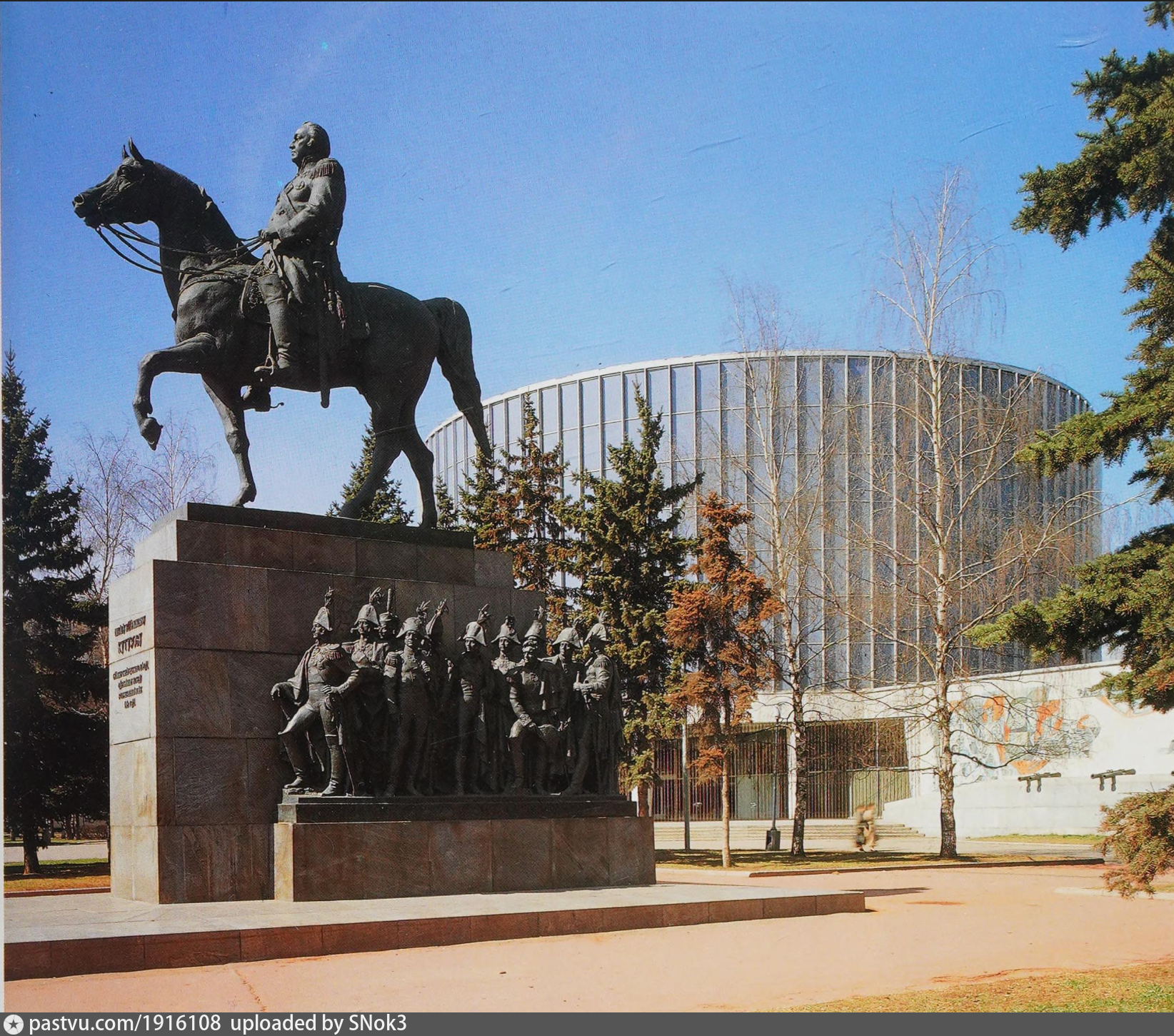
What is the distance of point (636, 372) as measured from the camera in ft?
174

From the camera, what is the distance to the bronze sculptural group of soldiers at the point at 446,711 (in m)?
13.6

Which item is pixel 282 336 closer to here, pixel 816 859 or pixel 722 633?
pixel 722 633

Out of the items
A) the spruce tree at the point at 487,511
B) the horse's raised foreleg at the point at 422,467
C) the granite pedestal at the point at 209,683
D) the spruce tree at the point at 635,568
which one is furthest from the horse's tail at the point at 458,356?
the spruce tree at the point at 487,511

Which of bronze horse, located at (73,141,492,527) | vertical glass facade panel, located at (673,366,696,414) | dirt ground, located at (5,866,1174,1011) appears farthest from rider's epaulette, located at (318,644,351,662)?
vertical glass facade panel, located at (673,366,696,414)

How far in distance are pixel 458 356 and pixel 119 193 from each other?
177 inches

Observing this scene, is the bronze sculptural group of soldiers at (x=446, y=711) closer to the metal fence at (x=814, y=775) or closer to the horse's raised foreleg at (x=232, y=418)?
the horse's raised foreleg at (x=232, y=418)

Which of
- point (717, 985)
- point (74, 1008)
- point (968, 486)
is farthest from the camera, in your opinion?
point (968, 486)

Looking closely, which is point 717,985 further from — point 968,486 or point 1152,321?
point 968,486

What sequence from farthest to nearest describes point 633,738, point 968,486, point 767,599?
point 968,486
point 633,738
point 767,599

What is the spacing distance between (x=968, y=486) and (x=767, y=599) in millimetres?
15562

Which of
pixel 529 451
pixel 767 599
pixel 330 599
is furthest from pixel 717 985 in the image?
pixel 529 451

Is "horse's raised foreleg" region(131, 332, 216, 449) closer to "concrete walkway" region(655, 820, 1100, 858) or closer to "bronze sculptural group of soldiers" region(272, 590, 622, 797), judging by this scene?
"bronze sculptural group of soldiers" region(272, 590, 622, 797)

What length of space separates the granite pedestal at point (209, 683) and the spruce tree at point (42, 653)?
1301cm

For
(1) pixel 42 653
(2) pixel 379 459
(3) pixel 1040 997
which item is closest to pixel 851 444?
(1) pixel 42 653
